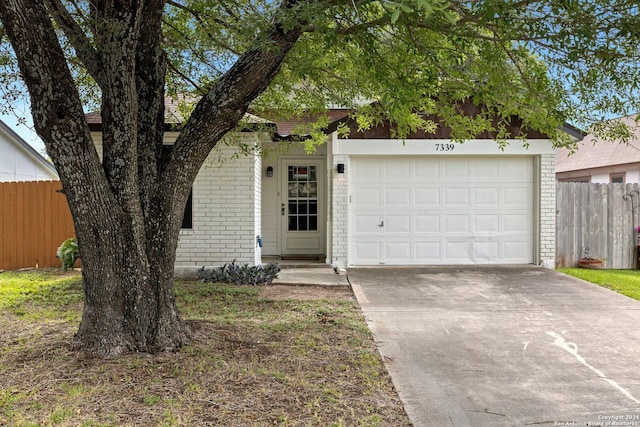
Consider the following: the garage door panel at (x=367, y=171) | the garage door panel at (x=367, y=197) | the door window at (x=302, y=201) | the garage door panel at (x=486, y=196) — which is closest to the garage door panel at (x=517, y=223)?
the garage door panel at (x=486, y=196)

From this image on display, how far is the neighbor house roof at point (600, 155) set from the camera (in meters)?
16.2

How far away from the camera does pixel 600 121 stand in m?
5.42

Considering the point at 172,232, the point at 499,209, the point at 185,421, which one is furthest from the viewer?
the point at 499,209

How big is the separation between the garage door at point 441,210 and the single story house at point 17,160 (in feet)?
42.0

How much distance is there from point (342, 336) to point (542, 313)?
9.59 ft

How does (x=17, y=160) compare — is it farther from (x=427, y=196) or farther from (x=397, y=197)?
(x=427, y=196)

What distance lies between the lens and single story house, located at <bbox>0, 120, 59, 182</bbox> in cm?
1634

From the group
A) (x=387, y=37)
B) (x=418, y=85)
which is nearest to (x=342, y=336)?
(x=418, y=85)

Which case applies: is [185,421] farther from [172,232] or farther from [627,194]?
[627,194]

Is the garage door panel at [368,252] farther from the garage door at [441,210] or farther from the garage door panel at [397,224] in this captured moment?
the garage door panel at [397,224]

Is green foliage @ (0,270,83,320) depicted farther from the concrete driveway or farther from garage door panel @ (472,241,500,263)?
garage door panel @ (472,241,500,263)

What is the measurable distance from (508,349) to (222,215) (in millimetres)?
6141

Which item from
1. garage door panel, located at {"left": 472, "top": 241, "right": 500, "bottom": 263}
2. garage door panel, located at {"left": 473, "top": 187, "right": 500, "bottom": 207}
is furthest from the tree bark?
garage door panel, located at {"left": 472, "top": 241, "right": 500, "bottom": 263}

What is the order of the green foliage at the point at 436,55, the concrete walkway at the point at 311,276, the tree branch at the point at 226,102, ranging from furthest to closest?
1. the concrete walkway at the point at 311,276
2. the tree branch at the point at 226,102
3. the green foliage at the point at 436,55
